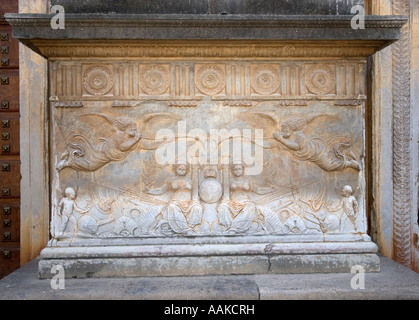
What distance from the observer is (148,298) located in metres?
3.05

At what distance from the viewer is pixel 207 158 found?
3648mm

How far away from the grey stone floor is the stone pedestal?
121mm

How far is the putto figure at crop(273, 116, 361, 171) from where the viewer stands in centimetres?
364

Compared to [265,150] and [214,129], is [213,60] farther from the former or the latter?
[265,150]

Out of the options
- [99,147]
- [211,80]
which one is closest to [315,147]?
[211,80]

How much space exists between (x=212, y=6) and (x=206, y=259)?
7.86ft

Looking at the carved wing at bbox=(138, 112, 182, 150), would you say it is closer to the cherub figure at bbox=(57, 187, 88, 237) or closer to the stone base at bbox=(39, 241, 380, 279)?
the cherub figure at bbox=(57, 187, 88, 237)

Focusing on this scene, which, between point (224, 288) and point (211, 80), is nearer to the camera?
point (224, 288)

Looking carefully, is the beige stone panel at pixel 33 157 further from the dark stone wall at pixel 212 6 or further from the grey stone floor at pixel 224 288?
the dark stone wall at pixel 212 6

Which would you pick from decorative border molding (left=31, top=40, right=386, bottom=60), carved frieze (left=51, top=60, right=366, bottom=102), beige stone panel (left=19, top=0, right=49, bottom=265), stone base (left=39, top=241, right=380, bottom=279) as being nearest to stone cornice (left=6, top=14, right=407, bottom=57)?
decorative border molding (left=31, top=40, right=386, bottom=60)

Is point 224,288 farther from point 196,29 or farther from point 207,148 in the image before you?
point 196,29

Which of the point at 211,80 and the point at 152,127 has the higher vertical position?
the point at 211,80

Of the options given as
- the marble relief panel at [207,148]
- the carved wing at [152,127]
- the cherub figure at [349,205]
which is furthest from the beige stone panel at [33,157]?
the cherub figure at [349,205]

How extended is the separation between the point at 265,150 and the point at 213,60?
40.0 inches
